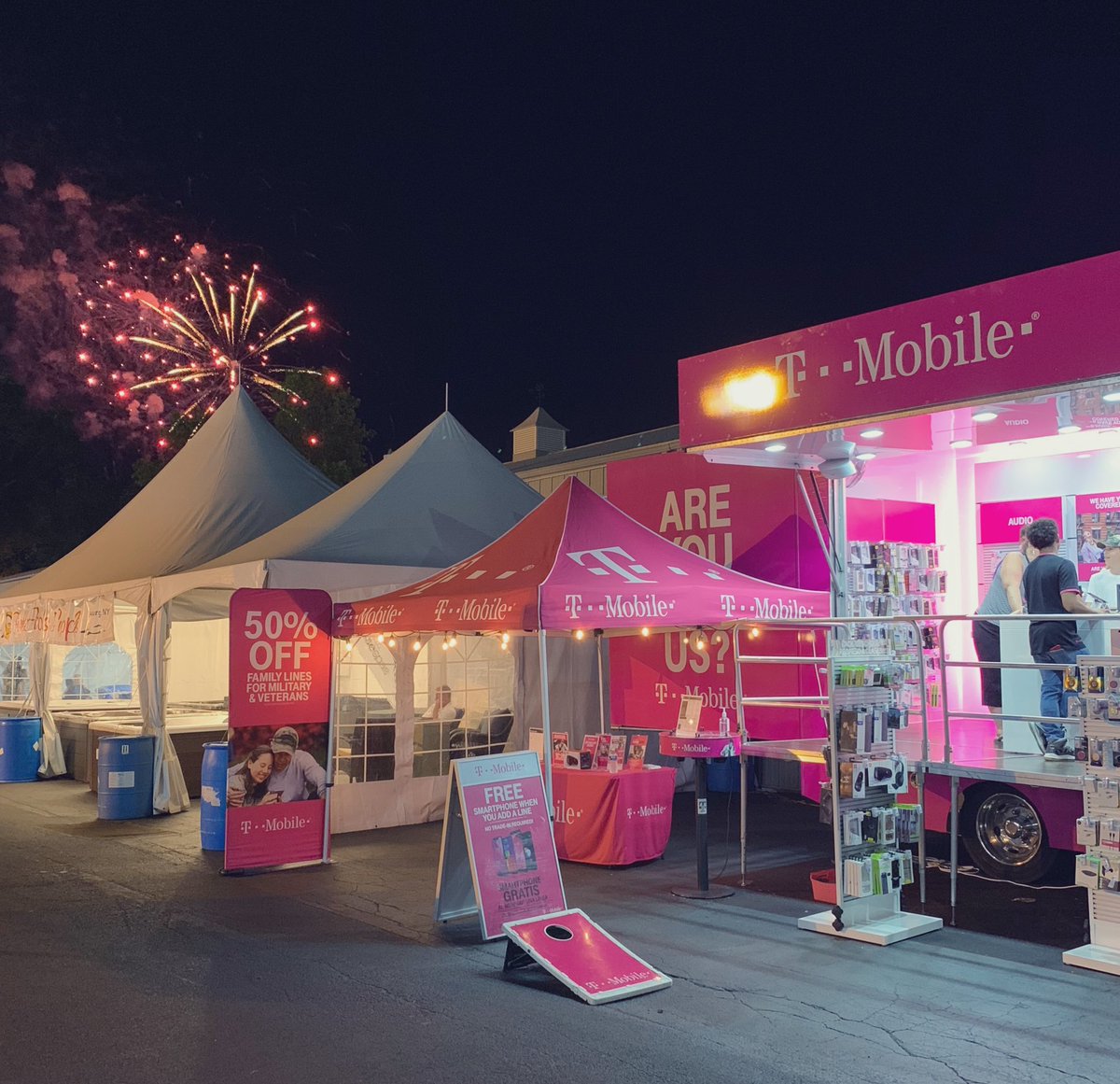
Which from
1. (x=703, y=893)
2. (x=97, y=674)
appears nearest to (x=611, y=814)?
(x=703, y=893)

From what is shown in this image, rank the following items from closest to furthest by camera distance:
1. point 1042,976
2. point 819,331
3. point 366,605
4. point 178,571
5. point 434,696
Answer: point 1042,976, point 819,331, point 366,605, point 434,696, point 178,571

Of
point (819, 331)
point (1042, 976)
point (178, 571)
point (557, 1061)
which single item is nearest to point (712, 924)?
point (1042, 976)

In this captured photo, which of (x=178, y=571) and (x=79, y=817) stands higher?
(x=178, y=571)

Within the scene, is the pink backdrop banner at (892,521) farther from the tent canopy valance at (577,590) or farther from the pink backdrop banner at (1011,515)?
the tent canopy valance at (577,590)

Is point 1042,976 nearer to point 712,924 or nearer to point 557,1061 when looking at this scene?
point 712,924

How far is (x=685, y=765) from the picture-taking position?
1378 centimetres

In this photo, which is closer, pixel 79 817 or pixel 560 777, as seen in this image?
pixel 560 777

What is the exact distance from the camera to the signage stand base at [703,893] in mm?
7711

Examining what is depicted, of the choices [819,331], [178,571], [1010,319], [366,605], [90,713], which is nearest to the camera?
[1010,319]

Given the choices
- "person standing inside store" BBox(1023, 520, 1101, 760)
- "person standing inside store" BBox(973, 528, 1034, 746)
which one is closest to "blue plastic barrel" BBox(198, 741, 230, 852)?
"person standing inside store" BBox(973, 528, 1034, 746)

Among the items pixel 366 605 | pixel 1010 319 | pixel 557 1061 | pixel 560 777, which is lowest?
pixel 557 1061

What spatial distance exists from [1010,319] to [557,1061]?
5.01 meters

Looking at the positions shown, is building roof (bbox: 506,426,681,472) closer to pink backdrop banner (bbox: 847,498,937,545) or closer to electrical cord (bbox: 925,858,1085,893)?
pink backdrop banner (bbox: 847,498,937,545)

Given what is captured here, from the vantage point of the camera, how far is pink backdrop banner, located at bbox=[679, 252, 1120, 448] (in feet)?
21.6
